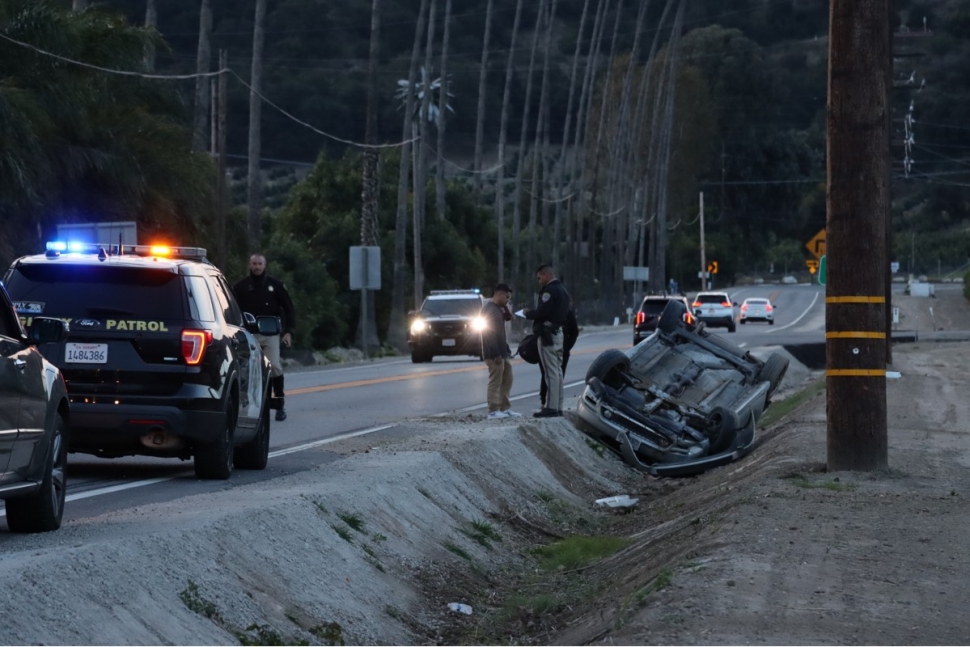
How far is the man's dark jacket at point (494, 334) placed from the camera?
1998 centimetres

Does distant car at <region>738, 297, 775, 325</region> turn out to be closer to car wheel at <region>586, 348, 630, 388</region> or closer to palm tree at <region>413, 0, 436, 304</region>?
palm tree at <region>413, 0, 436, 304</region>

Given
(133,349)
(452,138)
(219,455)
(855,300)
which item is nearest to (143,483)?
(219,455)

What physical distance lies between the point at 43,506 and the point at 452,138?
14026 centimetres

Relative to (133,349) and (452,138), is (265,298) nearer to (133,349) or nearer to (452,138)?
(133,349)

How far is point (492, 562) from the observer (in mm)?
12117

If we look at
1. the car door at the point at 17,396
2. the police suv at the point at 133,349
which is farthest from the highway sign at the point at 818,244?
the car door at the point at 17,396

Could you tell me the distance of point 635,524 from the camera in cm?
1444

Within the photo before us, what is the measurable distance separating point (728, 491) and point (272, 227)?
202 ft

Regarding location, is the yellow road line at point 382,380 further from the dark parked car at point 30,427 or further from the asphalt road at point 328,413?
the dark parked car at point 30,427

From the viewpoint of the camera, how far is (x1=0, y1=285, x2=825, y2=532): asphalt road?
12367 mm

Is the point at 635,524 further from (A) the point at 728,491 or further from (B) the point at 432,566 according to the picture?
(B) the point at 432,566

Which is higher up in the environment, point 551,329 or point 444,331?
point 551,329

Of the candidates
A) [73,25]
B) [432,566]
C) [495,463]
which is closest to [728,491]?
[495,463]

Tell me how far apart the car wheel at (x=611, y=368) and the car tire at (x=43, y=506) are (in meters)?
10.5
